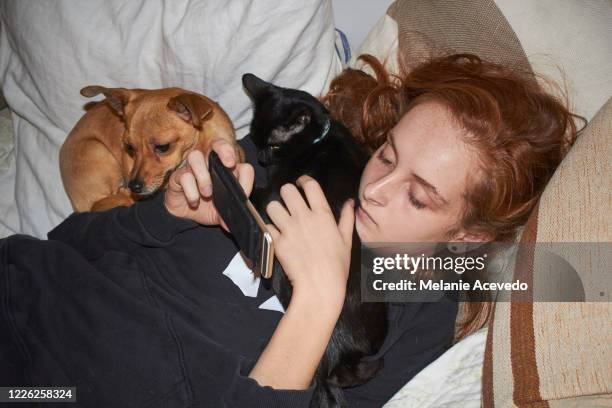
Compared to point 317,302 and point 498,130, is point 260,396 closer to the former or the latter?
point 317,302

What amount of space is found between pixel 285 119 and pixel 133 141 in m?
0.77

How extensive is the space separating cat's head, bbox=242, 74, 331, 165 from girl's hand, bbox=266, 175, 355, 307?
547 millimetres

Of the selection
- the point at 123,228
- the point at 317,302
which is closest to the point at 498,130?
the point at 317,302

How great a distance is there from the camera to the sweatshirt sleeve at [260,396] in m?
1.37

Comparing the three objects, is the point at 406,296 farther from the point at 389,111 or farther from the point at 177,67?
the point at 177,67

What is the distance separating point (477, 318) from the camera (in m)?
1.85

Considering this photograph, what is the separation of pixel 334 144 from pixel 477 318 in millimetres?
854

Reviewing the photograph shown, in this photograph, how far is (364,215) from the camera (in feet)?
5.65

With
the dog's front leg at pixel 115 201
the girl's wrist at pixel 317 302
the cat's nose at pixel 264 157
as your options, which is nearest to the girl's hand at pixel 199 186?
the girl's wrist at pixel 317 302

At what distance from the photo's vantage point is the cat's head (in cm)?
212

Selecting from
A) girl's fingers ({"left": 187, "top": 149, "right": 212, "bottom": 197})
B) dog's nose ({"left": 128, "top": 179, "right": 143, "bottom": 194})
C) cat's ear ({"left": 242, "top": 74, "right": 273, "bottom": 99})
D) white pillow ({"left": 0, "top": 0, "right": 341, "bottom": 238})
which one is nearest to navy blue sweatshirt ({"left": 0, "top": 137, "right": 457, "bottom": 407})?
girl's fingers ({"left": 187, "top": 149, "right": 212, "bottom": 197})

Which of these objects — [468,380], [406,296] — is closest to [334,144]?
[406,296]

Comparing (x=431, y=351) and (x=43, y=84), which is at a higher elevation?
(x=43, y=84)

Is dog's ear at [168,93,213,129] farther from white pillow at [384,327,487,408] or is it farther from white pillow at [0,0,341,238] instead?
white pillow at [384,327,487,408]
